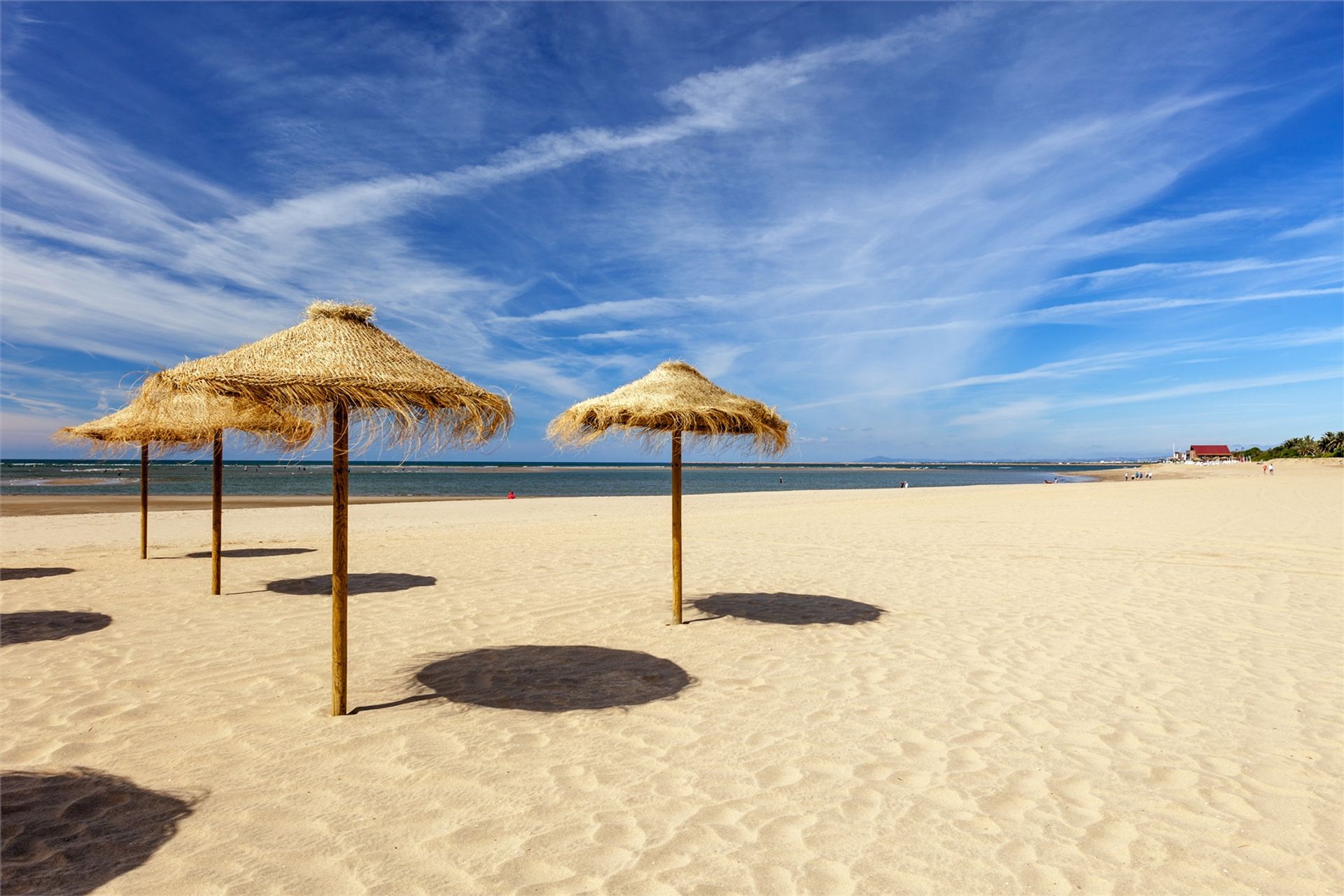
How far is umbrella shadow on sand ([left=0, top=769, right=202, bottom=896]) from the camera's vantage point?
258 centimetres

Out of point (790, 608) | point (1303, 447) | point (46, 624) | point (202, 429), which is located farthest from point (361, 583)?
point (1303, 447)

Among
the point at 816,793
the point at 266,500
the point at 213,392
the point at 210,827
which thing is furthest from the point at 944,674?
the point at 266,500

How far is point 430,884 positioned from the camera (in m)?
2.57

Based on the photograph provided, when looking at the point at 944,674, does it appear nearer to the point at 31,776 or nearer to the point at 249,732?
the point at 249,732

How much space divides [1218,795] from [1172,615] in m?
4.18

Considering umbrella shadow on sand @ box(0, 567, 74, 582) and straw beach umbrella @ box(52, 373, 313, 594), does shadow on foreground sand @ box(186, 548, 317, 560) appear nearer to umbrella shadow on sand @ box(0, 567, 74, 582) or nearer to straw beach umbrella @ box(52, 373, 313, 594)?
umbrella shadow on sand @ box(0, 567, 74, 582)

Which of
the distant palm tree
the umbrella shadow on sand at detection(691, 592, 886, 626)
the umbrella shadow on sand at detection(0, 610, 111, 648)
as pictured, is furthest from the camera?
the distant palm tree

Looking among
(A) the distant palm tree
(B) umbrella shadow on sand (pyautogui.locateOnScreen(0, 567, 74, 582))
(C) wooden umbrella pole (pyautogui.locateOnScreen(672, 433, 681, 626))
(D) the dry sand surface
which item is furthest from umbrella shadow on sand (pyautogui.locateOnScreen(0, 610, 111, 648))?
(A) the distant palm tree

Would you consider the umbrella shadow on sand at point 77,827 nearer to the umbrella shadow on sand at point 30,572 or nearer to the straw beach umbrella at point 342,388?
the straw beach umbrella at point 342,388

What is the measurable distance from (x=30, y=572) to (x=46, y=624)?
397cm

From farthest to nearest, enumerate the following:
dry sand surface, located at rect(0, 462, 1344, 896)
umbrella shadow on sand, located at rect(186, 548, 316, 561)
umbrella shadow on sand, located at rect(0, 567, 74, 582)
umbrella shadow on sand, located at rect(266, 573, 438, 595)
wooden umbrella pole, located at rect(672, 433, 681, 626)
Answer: umbrella shadow on sand, located at rect(186, 548, 316, 561) → umbrella shadow on sand, located at rect(0, 567, 74, 582) → umbrella shadow on sand, located at rect(266, 573, 438, 595) → wooden umbrella pole, located at rect(672, 433, 681, 626) → dry sand surface, located at rect(0, 462, 1344, 896)

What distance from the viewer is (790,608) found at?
7109mm

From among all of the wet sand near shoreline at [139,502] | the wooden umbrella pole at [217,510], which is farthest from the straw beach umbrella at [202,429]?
the wet sand near shoreline at [139,502]

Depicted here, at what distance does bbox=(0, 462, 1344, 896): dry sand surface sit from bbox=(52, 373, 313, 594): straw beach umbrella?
1.58 meters
